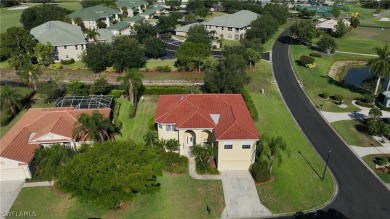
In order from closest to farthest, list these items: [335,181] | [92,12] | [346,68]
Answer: [335,181] → [346,68] → [92,12]

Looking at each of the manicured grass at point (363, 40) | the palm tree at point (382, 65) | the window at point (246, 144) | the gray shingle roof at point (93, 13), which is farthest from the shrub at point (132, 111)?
the manicured grass at point (363, 40)

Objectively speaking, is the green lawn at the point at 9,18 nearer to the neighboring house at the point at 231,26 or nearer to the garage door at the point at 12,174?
the neighboring house at the point at 231,26

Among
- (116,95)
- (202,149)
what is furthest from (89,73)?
(202,149)

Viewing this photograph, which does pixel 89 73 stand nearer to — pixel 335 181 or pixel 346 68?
pixel 335 181

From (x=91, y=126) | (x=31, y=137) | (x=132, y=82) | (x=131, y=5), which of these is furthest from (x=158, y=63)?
(x=131, y=5)

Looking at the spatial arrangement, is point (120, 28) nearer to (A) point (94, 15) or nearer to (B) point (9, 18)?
(A) point (94, 15)

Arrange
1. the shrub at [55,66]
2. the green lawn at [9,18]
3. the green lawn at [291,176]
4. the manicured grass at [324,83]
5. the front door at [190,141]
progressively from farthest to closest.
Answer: the green lawn at [9,18] → the shrub at [55,66] → the manicured grass at [324,83] → the front door at [190,141] → the green lawn at [291,176]
